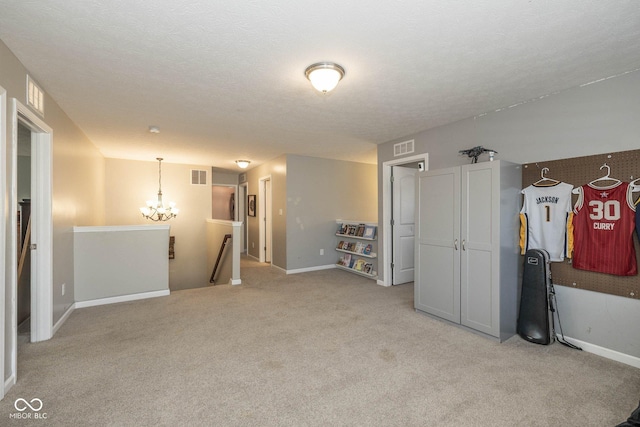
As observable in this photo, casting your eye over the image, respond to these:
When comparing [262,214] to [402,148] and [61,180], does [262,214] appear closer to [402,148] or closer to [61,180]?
[402,148]

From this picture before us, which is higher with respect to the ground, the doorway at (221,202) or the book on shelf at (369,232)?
the doorway at (221,202)

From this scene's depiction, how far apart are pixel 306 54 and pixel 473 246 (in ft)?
8.01

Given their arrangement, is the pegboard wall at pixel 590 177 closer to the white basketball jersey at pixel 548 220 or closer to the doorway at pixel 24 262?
the white basketball jersey at pixel 548 220

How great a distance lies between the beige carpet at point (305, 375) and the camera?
1832 mm

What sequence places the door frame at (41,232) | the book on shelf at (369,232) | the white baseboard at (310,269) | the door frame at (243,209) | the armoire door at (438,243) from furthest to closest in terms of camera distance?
1. the door frame at (243,209)
2. the white baseboard at (310,269)
3. the book on shelf at (369,232)
4. the armoire door at (438,243)
5. the door frame at (41,232)

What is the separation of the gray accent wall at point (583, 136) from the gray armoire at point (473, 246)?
1.15 feet

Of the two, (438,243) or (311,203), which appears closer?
(438,243)

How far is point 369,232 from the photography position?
18.1 ft

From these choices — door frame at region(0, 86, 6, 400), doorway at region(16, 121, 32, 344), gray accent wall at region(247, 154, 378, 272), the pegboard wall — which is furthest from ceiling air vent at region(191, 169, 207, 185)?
the pegboard wall

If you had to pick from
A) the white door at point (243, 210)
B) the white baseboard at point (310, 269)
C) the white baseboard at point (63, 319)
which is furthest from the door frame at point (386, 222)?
the white door at point (243, 210)

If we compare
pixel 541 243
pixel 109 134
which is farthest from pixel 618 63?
pixel 109 134

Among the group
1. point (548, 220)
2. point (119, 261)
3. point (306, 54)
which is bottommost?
point (119, 261)

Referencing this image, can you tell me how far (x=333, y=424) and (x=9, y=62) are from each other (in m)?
3.32

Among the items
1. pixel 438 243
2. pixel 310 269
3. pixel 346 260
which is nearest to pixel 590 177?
pixel 438 243
